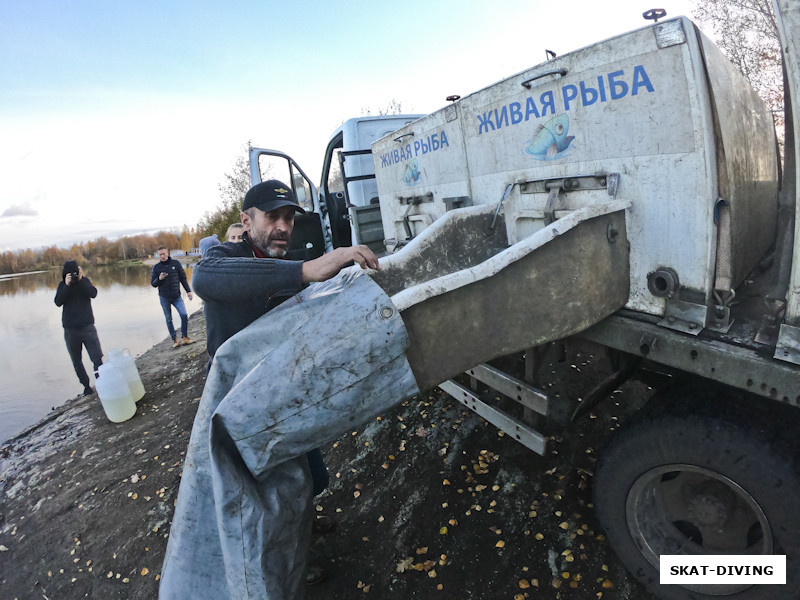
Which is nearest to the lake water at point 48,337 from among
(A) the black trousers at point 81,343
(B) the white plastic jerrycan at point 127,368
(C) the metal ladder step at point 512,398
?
(A) the black trousers at point 81,343

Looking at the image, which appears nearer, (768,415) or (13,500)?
(768,415)

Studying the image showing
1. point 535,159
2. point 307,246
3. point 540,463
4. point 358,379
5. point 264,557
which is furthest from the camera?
point 307,246

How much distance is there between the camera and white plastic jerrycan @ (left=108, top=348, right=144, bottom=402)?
5609mm

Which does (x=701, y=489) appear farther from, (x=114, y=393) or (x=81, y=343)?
(x=81, y=343)

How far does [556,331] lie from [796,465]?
978mm

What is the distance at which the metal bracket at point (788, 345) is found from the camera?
1536 mm

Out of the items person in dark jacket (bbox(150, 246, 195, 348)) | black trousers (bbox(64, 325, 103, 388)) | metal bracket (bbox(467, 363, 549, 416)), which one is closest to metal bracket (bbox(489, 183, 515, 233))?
metal bracket (bbox(467, 363, 549, 416))

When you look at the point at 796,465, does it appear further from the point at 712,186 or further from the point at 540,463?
the point at 540,463

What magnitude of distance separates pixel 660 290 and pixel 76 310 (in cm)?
737

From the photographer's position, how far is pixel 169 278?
8.02 meters

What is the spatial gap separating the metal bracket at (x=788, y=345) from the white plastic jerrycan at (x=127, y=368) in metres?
Result: 6.50

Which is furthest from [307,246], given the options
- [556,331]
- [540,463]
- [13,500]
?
[556,331]

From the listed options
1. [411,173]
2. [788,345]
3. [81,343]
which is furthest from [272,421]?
[81,343]

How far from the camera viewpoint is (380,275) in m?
2.62
